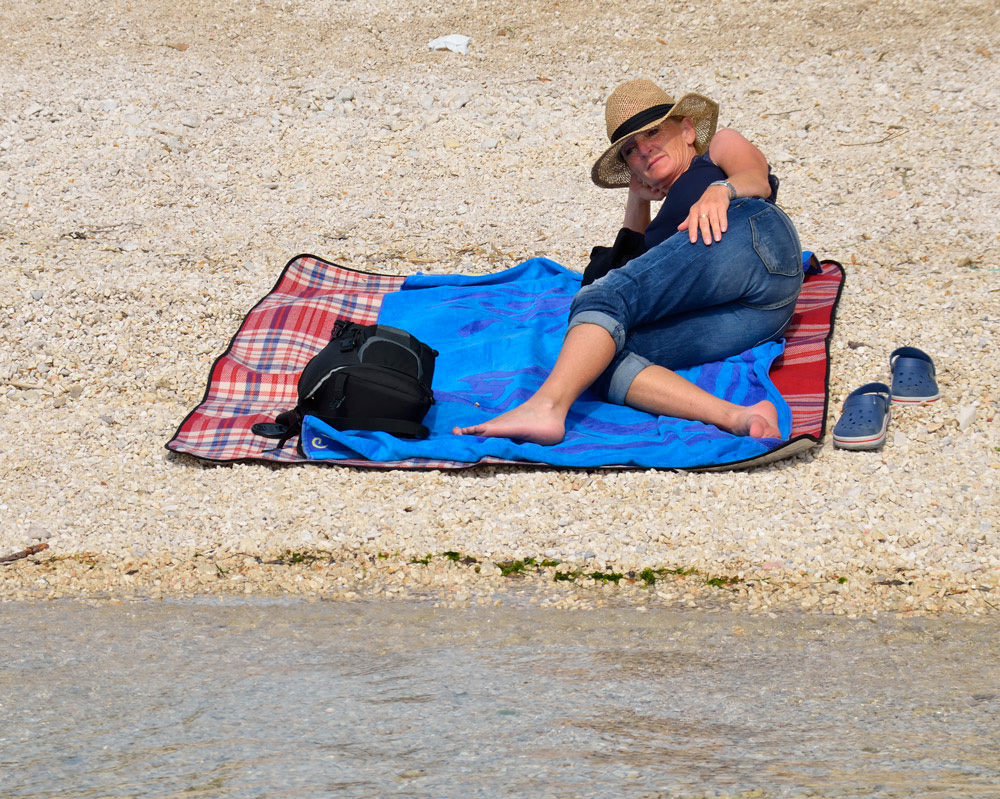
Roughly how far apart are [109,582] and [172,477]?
68 cm

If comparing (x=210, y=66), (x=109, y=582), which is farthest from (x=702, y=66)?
(x=109, y=582)

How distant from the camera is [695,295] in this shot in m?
4.02

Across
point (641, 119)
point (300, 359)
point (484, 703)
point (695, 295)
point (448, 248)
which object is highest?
point (641, 119)

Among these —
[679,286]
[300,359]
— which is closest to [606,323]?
[679,286]

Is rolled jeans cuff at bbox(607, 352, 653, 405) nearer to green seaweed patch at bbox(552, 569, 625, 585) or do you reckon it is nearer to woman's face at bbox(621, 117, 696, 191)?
woman's face at bbox(621, 117, 696, 191)

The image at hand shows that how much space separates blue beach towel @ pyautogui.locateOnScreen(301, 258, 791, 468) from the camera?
3590 millimetres

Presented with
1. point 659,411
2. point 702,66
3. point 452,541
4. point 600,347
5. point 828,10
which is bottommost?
point 452,541

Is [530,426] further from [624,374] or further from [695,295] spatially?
[695,295]

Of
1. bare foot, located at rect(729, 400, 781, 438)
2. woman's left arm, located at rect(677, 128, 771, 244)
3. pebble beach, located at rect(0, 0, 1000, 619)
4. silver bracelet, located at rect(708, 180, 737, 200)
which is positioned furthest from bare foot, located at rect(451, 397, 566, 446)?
silver bracelet, located at rect(708, 180, 737, 200)

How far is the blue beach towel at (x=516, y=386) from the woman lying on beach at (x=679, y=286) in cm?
9

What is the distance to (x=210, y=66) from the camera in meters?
8.48

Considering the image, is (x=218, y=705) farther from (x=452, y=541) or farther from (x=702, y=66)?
(x=702, y=66)

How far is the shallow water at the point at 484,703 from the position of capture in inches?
77.9

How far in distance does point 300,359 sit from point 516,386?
107 cm
